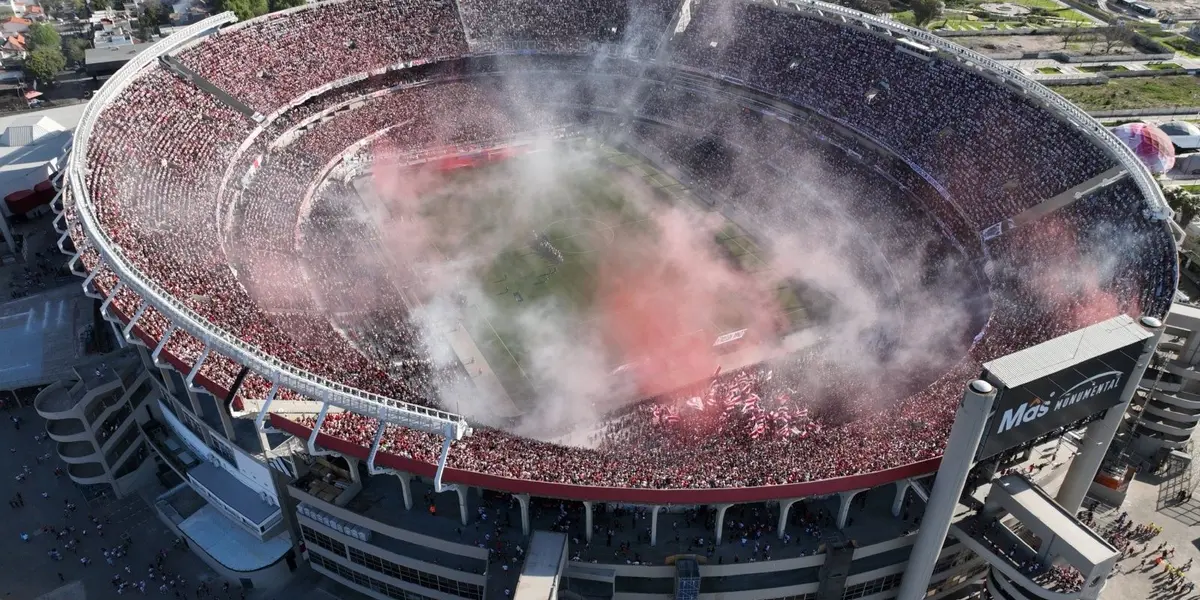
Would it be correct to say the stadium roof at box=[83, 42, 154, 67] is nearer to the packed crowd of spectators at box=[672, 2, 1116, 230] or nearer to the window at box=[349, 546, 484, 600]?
the packed crowd of spectators at box=[672, 2, 1116, 230]

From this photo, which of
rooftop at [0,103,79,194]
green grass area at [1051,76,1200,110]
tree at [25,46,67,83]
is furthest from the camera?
green grass area at [1051,76,1200,110]

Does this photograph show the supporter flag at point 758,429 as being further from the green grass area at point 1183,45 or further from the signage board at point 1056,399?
the green grass area at point 1183,45

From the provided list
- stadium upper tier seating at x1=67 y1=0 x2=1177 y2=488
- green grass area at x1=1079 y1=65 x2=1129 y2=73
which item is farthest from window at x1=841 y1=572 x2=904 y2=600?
green grass area at x1=1079 y1=65 x2=1129 y2=73

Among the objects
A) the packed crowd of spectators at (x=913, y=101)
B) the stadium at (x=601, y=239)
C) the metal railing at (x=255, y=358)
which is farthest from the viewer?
the packed crowd of spectators at (x=913, y=101)

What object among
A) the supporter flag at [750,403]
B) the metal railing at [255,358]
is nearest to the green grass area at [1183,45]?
the supporter flag at [750,403]

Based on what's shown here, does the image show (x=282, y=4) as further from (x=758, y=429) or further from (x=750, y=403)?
(x=758, y=429)

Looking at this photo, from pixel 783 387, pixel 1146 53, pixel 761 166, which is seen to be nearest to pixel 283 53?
pixel 761 166
